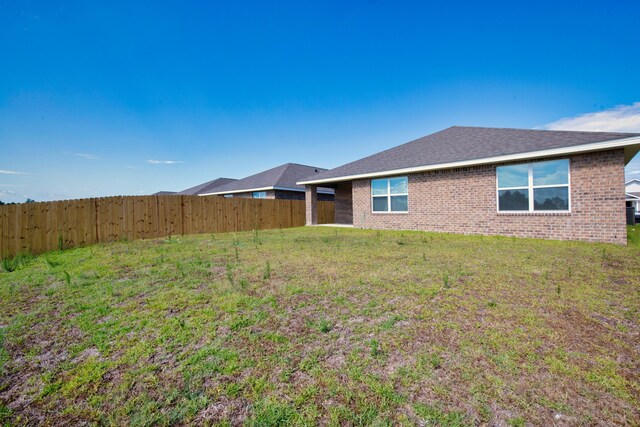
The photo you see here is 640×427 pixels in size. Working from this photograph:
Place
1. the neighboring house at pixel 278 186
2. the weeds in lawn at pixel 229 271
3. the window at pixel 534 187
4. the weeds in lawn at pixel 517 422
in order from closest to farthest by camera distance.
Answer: the weeds in lawn at pixel 517 422 < the weeds in lawn at pixel 229 271 < the window at pixel 534 187 < the neighboring house at pixel 278 186

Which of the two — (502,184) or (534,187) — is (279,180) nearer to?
(502,184)

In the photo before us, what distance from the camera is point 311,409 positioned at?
187 centimetres

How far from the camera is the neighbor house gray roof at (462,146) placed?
932 centimetres

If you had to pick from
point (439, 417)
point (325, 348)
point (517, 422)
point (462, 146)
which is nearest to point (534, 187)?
point (462, 146)

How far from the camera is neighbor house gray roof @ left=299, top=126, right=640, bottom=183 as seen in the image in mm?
9320

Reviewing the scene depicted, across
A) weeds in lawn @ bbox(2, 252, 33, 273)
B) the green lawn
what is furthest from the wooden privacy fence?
the green lawn

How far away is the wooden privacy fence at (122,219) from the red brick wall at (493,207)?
6.40 meters

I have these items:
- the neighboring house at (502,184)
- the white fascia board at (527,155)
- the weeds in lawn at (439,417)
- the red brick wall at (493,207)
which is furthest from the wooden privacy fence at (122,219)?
the weeds in lawn at (439,417)

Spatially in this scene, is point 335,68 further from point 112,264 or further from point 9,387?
point 9,387

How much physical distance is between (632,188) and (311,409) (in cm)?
6626

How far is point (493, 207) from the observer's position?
10.8 m

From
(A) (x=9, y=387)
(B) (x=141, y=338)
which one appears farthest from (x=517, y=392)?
(A) (x=9, y=387)

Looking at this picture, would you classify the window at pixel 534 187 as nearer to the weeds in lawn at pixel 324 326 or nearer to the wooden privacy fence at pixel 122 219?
the weeds in lawn at pixel 324 326

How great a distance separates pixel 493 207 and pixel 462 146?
3.39 m
